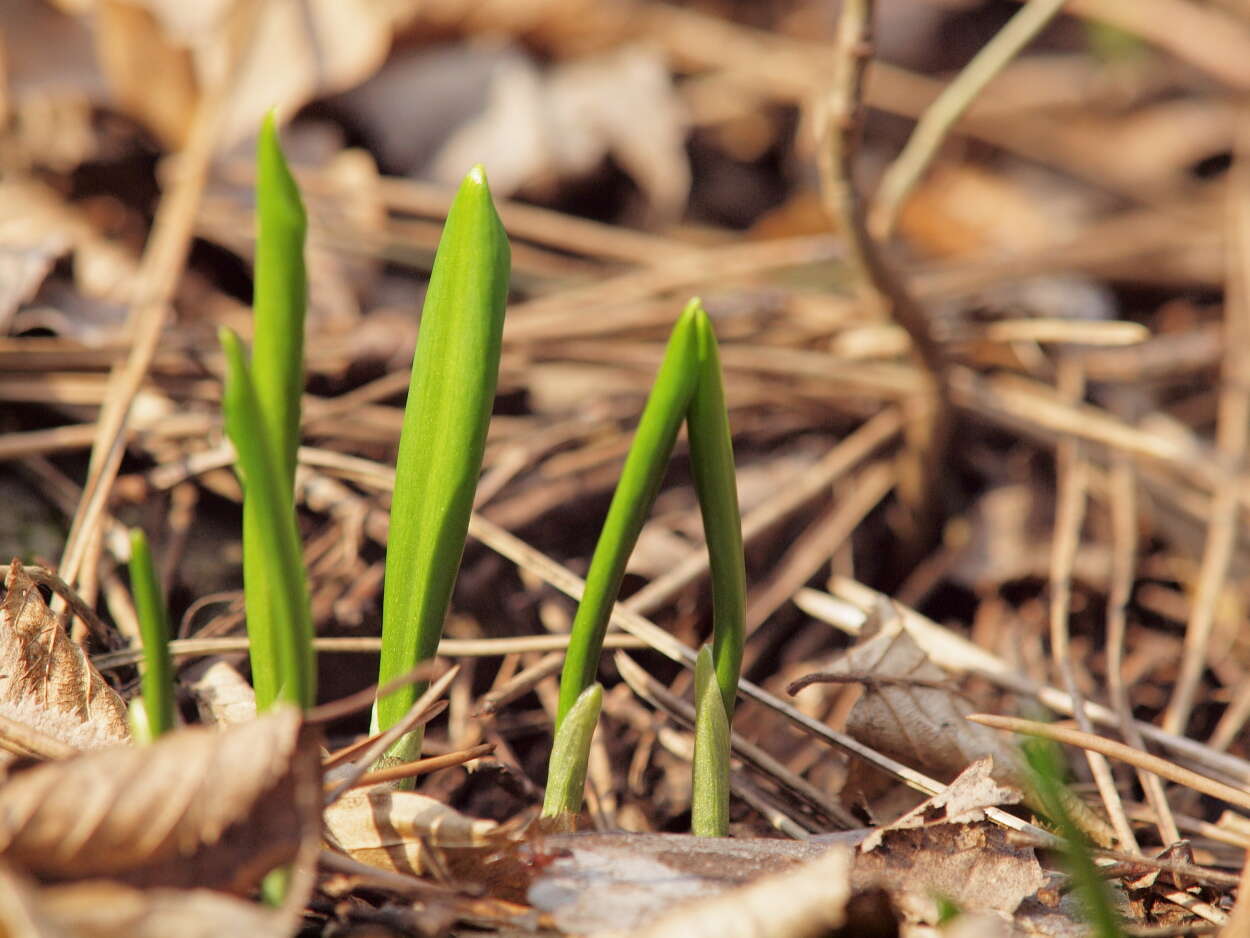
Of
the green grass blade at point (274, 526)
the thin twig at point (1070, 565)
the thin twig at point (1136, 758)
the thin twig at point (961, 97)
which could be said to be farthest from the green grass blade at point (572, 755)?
the thin twig at point (961, 97)

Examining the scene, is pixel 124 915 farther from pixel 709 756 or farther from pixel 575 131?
pixel 575 131

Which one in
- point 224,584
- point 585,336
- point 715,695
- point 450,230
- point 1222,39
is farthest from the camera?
point 1222,39

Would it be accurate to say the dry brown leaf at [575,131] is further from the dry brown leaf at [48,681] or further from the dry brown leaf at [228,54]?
the dry brown leaf at [48,681]

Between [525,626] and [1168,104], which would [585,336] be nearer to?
[525,626]

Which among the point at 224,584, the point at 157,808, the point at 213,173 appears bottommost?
the point at 157,808

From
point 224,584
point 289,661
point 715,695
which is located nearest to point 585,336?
point 224,584

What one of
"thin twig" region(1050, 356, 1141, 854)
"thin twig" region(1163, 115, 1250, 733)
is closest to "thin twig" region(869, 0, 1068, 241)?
"thin twig" region(1050, 356, 1141, 854)

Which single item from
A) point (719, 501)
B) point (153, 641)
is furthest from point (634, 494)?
point (153, 641)
